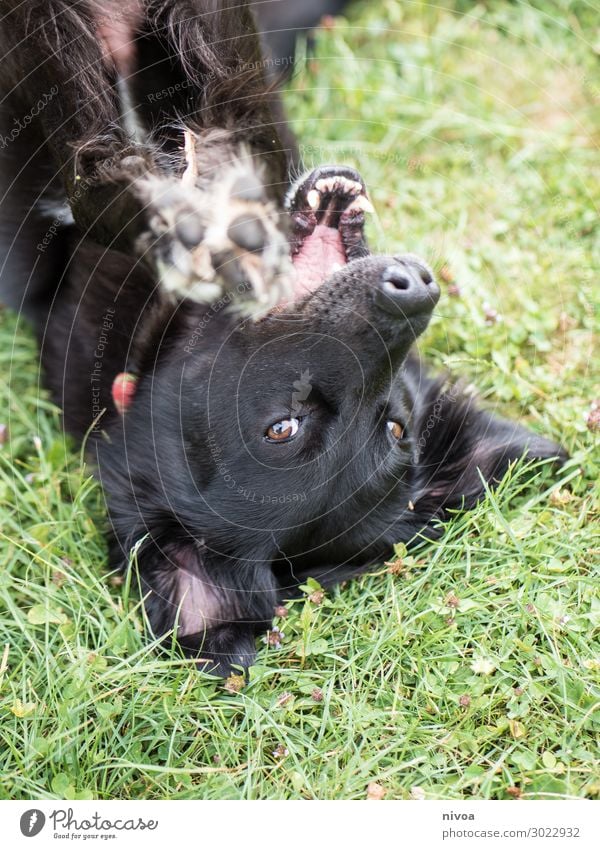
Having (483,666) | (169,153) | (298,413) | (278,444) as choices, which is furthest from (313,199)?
(483,666)

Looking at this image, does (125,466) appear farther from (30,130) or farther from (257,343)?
(30,130)

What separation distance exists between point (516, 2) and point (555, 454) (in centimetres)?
288

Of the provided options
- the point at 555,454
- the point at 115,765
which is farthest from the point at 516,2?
the point at 115,765

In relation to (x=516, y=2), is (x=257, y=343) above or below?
below

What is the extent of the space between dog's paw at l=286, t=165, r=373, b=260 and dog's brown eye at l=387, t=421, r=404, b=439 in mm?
678

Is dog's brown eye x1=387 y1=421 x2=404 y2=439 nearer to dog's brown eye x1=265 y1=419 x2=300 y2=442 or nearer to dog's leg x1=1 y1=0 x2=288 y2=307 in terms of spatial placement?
dog's brown eye x1=265 y1=419 x2=300 y2=442

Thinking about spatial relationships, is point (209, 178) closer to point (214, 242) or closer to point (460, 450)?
point (214, 242)

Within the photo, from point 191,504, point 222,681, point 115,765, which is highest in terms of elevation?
point 191,504

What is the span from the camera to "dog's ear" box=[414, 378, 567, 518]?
3.34 m

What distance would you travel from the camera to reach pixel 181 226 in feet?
10.0

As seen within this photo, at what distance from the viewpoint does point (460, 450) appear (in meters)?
3.42

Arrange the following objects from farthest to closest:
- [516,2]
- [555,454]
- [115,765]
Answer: [516,2], [555,454], [115,765]

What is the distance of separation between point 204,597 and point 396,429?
955mm

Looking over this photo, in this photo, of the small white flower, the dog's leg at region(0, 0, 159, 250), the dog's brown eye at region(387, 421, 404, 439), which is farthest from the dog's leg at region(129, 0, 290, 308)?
the small white flower
